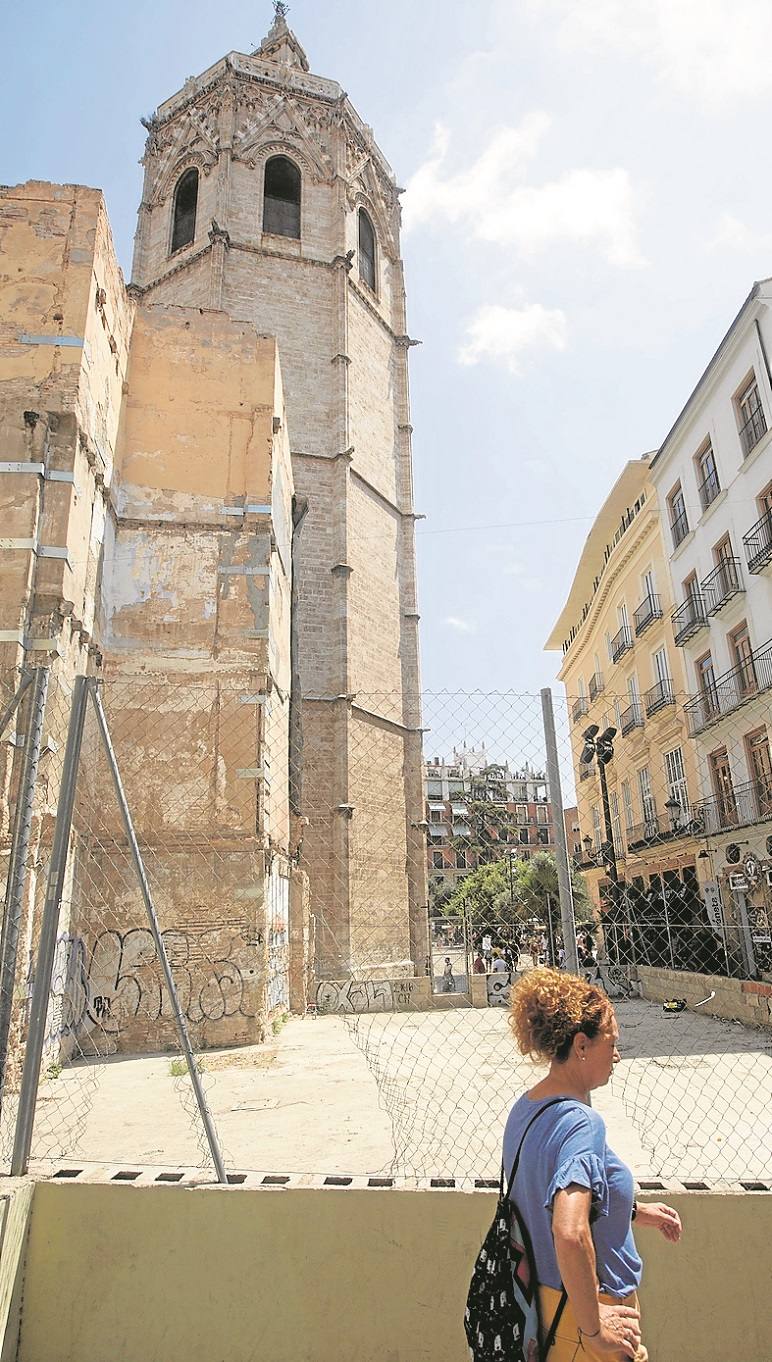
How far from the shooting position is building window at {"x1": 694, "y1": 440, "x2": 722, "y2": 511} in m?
21.2

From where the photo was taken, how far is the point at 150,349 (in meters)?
12.3

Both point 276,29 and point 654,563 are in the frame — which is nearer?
point 654,563

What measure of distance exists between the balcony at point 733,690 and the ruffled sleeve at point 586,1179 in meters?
16.1

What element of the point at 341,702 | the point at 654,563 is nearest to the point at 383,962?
the point at 341,702

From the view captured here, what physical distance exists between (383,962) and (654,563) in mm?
15096

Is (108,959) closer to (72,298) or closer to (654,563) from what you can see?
(72,298)

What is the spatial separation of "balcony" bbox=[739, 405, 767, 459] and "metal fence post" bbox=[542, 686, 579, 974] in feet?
56.5

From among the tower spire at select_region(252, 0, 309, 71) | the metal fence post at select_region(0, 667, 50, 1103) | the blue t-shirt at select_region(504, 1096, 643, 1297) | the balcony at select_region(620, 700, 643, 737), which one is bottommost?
the blue t-shirt at select_region(504, 1096, 643, 1297)

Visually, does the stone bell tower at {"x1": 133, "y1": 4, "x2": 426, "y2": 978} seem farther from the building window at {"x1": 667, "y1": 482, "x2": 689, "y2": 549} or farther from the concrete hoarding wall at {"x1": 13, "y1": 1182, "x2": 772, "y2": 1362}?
the concrete hoarding wall at {"x1": 13, "y1": 1182, "x2": 772, "y2": 1362}

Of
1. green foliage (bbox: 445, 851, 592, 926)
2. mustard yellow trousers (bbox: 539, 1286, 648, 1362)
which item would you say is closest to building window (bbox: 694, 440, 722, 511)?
green foliage (bbox: 445, 851, 592, 926)

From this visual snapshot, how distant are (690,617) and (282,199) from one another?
68.3 feet

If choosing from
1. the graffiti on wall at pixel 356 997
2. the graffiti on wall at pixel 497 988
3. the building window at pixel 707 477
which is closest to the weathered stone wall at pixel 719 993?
the graffiti on wall at pixel 497 988

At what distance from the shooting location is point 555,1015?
2186 millimetres

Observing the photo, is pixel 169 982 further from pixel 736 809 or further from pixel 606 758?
pixel 736 809
